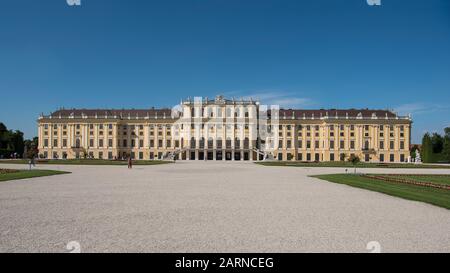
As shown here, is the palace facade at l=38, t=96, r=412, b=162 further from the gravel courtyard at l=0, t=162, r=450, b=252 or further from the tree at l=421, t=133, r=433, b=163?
the gravel courtyard at l=0, t=162, r=450, b=252

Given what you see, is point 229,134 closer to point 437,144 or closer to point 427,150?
point 427,150

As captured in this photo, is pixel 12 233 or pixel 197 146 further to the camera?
pixel 197 146

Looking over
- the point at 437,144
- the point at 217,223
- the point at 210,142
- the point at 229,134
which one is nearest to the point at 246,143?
the point at 229,134

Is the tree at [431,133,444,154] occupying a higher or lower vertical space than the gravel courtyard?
higher

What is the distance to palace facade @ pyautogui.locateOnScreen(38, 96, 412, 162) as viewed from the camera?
73250 mm

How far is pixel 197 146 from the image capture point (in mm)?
72375

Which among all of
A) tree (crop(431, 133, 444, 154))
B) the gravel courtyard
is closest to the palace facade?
tree (crop(431, 133, 444, 154))

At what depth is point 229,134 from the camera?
7469 cm

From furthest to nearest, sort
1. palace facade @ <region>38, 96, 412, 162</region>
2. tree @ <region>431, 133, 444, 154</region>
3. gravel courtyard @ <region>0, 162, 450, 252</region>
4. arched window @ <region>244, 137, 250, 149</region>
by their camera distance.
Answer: tree @ <region>431, 133, 444, 154</region>, arched window @ <region>244, 137, 250, 149</region>, palace facade @ <region>38, 96, 412, 162</region>, gravel courtyard @ <region>0, 162, 450, 252</region>

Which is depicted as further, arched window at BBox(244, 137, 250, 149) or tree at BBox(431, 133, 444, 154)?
tree at BBox(431, 133, 444, 154)
